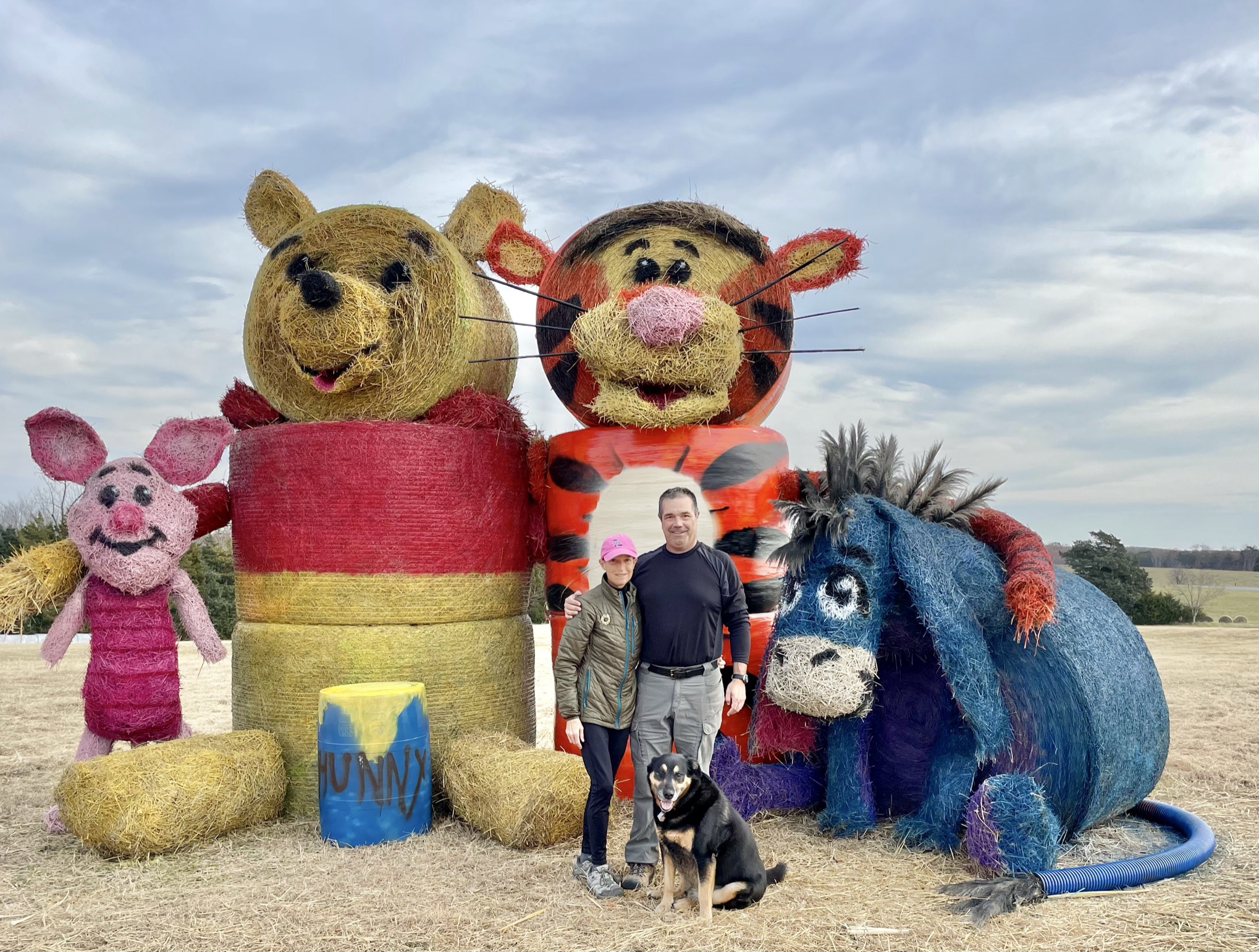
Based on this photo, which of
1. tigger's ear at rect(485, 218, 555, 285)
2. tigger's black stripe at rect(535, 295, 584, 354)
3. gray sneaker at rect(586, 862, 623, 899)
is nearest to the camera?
gray sneaker at rect(586, 862, 623, 899)

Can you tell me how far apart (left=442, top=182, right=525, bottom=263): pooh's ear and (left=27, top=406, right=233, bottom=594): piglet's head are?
150 cm

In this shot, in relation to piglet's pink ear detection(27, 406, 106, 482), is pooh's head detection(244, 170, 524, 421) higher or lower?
higher

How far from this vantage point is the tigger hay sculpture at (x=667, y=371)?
4.35 m

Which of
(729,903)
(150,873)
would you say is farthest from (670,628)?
(150,873)

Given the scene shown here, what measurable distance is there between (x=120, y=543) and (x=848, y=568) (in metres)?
3.10

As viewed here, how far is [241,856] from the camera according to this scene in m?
3.93

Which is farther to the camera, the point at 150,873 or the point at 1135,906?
the point at 150,873

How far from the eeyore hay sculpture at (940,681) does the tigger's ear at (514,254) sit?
1863mm

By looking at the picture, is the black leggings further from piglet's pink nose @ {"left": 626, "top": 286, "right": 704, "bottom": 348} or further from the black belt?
piglet's pink nose @ {"left": 626, "top": 286, "right": 704, "bottom": 348}

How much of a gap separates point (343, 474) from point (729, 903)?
8.15 feet

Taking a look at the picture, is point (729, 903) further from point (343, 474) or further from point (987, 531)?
point (343, 474)

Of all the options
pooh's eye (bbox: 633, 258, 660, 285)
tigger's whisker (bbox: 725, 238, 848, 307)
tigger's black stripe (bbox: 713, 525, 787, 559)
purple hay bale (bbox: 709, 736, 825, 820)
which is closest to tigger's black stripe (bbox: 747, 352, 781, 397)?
tigger's whisker (bbox: 725, 238, 848, 307)

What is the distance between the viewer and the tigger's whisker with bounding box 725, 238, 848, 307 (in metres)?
4.67

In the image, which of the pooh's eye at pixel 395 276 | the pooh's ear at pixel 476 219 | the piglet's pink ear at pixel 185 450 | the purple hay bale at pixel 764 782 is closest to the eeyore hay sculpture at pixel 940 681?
the purple hay bale at pixel 764 782
